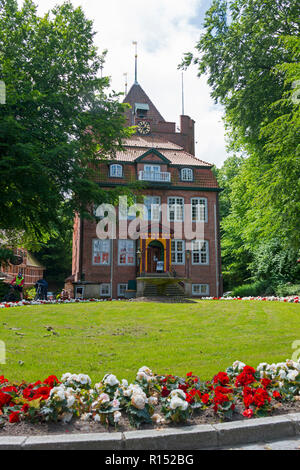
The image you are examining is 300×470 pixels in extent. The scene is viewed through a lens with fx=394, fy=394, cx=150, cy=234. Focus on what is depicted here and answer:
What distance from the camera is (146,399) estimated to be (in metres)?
4.16

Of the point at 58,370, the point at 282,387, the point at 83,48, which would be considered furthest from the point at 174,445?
the point at 83,48

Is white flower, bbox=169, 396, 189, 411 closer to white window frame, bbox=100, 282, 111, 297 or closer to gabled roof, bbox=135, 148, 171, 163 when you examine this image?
white window frame, bbox=100, 282, 111, 297

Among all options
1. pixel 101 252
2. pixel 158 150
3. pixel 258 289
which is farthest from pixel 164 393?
pixel 158 150

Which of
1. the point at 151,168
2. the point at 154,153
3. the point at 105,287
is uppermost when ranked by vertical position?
the point at 154,153

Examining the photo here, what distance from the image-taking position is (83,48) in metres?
18.9

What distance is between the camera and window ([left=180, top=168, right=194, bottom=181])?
3216 centimetres

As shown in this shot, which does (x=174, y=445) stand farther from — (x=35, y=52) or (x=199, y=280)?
(x=199, y=280)

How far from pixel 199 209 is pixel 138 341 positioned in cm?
2364

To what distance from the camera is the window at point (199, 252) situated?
1205 inches

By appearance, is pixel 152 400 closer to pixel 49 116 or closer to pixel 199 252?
pixel 49 116

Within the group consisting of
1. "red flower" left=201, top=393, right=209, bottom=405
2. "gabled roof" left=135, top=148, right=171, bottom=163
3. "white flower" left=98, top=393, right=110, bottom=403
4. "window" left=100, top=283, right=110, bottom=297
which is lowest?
"red flower" left=201, top=393, right=209, bottom=405

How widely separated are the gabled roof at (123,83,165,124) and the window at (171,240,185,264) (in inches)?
712

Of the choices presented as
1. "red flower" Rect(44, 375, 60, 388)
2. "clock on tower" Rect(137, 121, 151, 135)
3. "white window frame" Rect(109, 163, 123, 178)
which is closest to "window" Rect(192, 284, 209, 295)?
"white window frame" Rect(109, 163, 123, 178)

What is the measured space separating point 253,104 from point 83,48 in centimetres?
877
